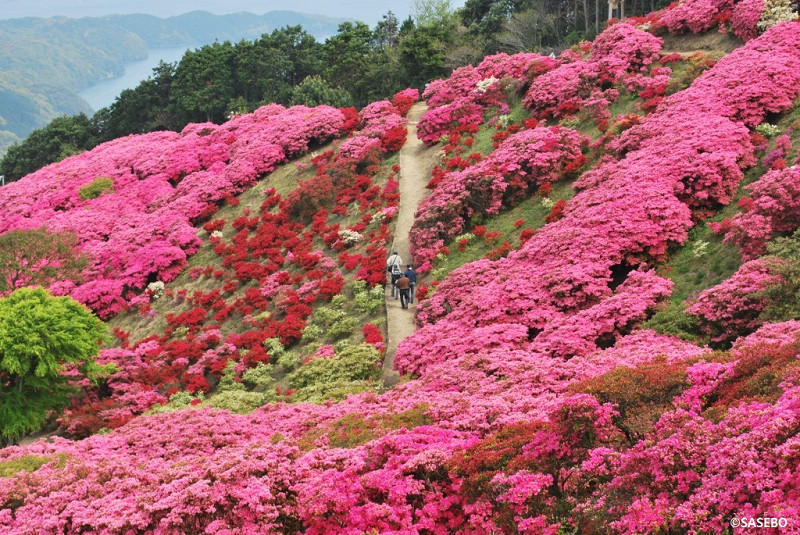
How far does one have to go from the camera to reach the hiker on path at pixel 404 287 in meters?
26.7

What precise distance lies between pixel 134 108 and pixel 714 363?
97292 millimetres

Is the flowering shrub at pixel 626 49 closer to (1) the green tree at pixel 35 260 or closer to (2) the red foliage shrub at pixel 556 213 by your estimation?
(2) the red foliage shrub at pixel 556 213

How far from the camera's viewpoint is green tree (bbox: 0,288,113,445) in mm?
24125

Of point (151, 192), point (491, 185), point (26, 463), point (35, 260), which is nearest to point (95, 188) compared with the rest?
point (151, 192)

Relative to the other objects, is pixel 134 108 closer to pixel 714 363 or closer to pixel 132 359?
pixel 132 359

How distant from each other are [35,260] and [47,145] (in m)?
68.7

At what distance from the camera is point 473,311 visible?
928 inches

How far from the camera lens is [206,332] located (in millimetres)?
31641

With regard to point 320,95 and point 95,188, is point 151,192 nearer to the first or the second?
point 95,188

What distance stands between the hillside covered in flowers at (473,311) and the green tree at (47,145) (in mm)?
49937

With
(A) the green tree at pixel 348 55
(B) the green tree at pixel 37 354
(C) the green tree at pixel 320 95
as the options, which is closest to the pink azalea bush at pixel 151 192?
(B) the green tree at pixel 37 354

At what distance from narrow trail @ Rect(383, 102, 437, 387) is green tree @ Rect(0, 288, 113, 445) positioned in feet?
35.9

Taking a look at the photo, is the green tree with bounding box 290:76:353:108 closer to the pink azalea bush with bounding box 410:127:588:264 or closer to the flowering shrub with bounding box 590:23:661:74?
the flowering shrub with bounding box 590:23:661:74

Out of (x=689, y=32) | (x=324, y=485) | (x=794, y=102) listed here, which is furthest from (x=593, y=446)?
(x=689, y=32)
